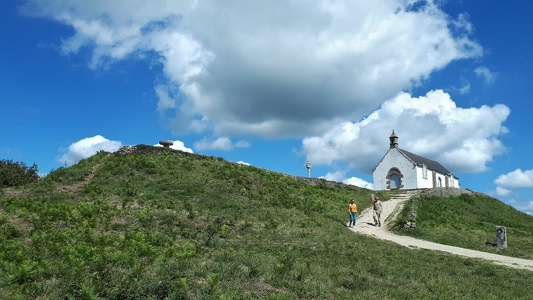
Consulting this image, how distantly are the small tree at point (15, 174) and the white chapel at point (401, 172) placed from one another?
4539cm

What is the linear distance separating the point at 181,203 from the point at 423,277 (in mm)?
12062

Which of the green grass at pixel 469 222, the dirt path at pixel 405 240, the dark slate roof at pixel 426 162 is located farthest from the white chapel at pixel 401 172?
the dirt path at pixel 405 240

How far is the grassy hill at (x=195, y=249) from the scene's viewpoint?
7910 millimetres

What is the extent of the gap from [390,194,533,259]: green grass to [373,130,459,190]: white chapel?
A: 15171mm

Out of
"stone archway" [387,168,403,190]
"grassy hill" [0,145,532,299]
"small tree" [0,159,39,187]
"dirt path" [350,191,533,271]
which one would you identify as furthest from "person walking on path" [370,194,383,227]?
"stone archway" [387,168,403,190]

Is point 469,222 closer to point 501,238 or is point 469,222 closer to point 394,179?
point 501,238

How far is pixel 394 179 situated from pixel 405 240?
41.0 metres

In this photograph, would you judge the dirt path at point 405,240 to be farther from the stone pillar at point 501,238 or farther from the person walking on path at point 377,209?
the stone pillar at point 501,238

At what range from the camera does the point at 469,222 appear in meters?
27.8

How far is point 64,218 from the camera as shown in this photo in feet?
47.3

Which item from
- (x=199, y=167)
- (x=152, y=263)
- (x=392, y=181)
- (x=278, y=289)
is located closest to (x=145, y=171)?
(x=199, y=167)

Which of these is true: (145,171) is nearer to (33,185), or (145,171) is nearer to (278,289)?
(33,185)

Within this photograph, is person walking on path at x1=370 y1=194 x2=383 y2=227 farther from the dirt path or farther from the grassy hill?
the grassy hill

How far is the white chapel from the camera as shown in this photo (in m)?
55.8
